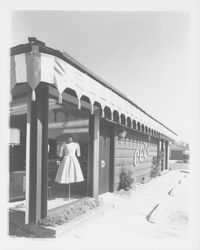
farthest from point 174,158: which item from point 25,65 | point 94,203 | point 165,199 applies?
point 25,65

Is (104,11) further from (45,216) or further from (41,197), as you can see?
(45,216)

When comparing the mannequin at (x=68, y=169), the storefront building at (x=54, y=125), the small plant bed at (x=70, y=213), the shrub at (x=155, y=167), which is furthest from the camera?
the shrub at (x=155, y=167)

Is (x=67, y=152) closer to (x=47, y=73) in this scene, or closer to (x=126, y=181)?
(x=47, y=73)

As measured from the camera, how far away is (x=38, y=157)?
14.3 feet

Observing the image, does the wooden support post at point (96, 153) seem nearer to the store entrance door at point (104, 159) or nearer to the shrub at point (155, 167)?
the store entrance door at point (104, 159)

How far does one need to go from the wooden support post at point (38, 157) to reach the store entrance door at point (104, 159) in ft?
8.55

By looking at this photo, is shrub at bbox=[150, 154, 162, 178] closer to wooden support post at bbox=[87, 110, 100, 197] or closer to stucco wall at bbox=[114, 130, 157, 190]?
stucco wall at bbox=[114, 130, 157, 190]

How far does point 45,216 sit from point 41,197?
34cm

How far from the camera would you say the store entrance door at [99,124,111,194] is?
22.7ft

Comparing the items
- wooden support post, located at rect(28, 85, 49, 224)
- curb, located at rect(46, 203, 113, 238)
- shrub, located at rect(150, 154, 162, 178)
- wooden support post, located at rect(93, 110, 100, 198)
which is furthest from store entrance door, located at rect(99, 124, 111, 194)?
shrub, located at rect(150, 154, 162, 178)

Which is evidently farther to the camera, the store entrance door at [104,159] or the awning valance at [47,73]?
the store entrance door at [104,159]

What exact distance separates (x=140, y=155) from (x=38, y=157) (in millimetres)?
6788

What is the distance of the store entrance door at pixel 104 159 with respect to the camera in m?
6.93

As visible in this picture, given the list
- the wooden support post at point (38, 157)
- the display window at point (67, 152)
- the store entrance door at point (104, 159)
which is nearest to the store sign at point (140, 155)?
the store entrance door at point (104, 159)
